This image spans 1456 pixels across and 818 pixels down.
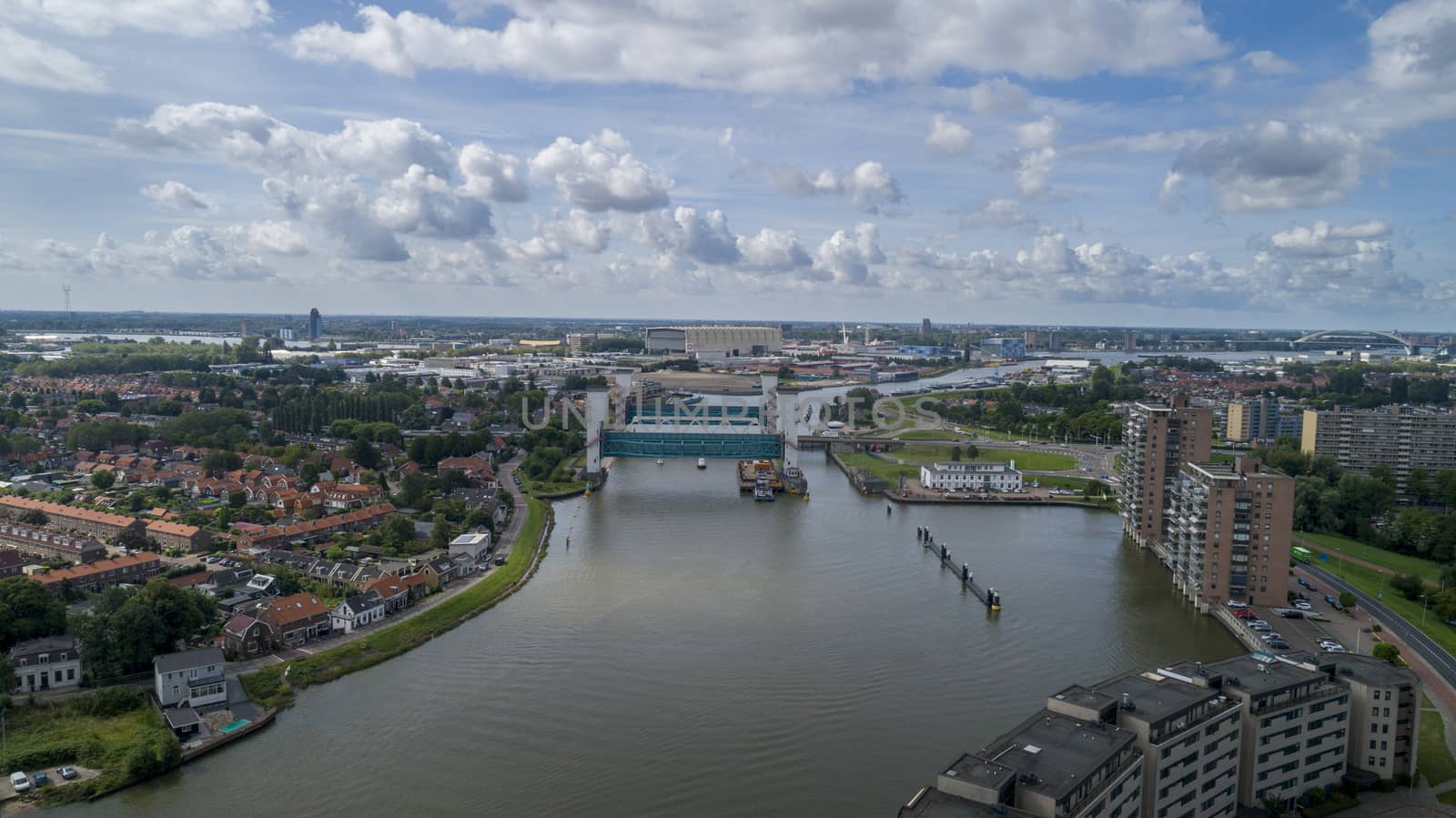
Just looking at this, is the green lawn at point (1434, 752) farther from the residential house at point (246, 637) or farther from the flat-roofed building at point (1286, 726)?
the residential house at point (246, 637)

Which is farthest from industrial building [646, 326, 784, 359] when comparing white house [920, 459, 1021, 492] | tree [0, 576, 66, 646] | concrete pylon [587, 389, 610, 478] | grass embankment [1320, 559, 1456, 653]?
tree [0, 576, 66, 646]

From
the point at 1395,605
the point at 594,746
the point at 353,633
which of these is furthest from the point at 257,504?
the point at 1395,605

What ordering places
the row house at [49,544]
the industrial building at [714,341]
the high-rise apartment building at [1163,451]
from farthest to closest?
the industrial building at [714,341]
the high-rise apartment building at [1163,451]
the row house at [49,544]

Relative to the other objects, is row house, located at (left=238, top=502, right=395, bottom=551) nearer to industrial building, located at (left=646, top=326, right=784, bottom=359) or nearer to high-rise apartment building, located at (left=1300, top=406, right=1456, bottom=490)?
high-rise apartment building, located at (left=1300, top=406, right=1456, bottom=490)

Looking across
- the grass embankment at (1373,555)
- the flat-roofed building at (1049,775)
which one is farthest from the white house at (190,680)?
the grass embankment at (1373,555)

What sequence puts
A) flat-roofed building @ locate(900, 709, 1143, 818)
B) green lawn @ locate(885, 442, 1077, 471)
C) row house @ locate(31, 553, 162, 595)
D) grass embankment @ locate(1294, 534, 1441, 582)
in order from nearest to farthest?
flat-roofed building @ locate(900, 709, 1143, 818) → row house @ locate(31, 553, 162, 595) → grass embankment @ locate(1294, 534, 1441, 582) → green lawn @ locate(885, 442, 1077, 471)

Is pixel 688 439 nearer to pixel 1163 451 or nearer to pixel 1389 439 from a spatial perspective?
pixel 1163 451
